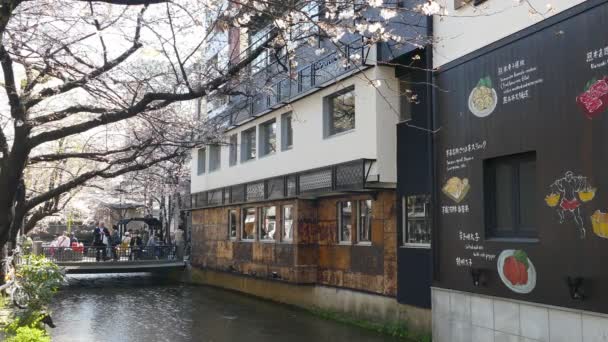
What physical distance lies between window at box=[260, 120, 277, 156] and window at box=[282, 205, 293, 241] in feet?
8.81

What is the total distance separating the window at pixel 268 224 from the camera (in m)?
20.1

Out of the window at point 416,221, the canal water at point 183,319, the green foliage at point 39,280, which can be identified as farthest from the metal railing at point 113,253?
the window at point 416,221

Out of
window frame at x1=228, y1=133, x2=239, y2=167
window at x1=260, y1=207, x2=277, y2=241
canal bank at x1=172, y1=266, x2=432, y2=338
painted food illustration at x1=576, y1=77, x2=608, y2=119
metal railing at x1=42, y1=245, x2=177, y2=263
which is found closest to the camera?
painted food illustration at x1=576, y1=77, x2=608, y2=119

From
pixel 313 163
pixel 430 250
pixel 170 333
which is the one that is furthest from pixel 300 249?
pixel 430 250

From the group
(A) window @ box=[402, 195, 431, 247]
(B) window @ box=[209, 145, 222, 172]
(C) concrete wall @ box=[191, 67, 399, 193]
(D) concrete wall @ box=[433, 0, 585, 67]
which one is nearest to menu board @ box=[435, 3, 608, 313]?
(D) concrete wall @ box=[433, 0, 585, 67]

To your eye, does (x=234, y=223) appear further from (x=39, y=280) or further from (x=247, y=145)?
(x=39, y=280)

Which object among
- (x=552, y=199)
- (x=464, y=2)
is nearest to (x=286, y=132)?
(x=464, y=2)

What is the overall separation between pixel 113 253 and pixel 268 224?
1178 centimetres

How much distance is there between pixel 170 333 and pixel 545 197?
30.5 ft

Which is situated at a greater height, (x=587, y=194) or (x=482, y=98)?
(x=482, y=98)

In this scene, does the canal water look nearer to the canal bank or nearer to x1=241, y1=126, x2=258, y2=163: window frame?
the canal bank

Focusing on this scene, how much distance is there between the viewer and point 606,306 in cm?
830

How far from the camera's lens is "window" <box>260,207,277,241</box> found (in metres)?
20.1

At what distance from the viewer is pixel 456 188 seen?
1179 centimetres
